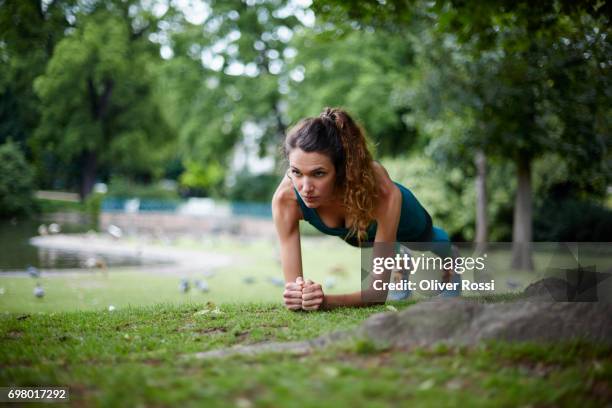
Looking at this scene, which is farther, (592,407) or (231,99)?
(231,99)

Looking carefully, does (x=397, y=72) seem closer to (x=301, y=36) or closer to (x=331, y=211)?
(x=301, y=36)

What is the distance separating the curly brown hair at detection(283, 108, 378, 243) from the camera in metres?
4.31

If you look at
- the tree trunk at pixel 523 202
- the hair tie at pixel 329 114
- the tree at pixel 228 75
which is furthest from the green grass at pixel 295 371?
the tree at pixel 228 75

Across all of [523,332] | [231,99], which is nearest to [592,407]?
[523,332]

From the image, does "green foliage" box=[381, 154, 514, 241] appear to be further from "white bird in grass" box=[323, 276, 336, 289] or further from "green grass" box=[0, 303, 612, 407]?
"green grass" box=[0, 303, 612, 407]

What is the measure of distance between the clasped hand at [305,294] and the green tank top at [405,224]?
2.06 ft

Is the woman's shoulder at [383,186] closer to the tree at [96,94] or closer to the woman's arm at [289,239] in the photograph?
the woman's arm at [289,239]

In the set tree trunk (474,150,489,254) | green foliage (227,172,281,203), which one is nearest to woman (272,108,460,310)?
tree trunk (474,150,489,254)

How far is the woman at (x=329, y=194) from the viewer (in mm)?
4297

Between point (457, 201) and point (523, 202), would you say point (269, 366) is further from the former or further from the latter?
point (457, 201)

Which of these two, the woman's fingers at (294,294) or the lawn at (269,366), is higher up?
the woman's fingers at (294,294)

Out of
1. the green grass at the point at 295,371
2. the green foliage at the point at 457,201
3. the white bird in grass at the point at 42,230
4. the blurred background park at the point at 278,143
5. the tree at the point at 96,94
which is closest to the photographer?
the green grass at the point at 295,371

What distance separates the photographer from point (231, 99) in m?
28.5

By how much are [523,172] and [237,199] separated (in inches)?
784
